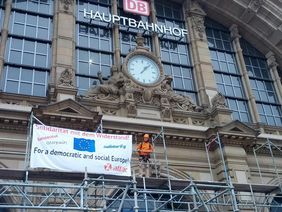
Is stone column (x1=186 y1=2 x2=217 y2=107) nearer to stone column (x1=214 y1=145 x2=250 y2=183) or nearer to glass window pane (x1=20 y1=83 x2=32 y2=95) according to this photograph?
stone column (x1=214 y1=145 x2=250 y2=183)

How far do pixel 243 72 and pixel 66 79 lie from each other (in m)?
11.6

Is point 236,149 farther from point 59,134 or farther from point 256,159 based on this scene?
point 59,134

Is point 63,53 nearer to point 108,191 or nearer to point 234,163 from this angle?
point 108,191

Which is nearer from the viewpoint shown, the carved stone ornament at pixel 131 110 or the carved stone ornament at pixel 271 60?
the carved stone ornament at pixel 131 110

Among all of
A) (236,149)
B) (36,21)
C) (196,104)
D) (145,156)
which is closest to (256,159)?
(236,149)

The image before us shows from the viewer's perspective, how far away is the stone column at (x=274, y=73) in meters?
26.9

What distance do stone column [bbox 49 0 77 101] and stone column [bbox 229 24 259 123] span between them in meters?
10.4

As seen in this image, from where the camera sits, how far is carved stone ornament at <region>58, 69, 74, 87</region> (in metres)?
19.9

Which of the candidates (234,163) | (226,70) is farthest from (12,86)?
(226,70)

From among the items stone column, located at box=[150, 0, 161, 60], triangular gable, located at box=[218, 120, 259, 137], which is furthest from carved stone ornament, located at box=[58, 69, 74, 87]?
triangular gable, located at box=[218, 120, 259, 137]

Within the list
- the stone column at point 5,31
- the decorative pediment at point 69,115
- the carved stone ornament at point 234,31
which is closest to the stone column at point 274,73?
the carved stone ornament at point 234,31

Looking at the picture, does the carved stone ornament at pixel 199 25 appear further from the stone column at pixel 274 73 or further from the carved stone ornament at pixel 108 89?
the carved stone ornament at pixel 108 89

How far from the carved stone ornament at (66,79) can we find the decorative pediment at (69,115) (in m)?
1.64

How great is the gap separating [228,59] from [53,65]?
37.3 ft
